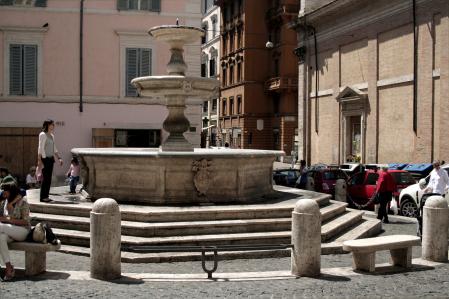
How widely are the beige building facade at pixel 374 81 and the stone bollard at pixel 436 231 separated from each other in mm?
14327

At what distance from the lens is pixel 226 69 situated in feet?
206

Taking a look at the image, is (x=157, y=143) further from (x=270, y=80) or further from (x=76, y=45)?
(x=270, y=80)

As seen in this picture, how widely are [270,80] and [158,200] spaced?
1698 inches

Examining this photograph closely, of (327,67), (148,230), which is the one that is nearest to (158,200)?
(148,230)

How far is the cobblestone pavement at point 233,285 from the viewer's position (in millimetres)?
7301

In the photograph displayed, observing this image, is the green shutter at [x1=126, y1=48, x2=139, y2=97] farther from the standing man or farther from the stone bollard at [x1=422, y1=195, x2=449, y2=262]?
the stone bollard at [x1=422, y1=195, x2=449, y2=262]

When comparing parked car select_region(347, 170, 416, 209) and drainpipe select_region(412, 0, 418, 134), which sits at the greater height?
drainpipe select_region(412, 0, 418, 134)

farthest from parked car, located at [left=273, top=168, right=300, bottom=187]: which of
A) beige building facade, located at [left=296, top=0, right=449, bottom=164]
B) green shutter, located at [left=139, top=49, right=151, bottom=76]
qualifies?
green shutter, located at [left=139, top=49, right=151, bottom=76]

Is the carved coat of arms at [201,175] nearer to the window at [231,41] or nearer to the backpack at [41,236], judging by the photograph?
the backpack at [41,236]

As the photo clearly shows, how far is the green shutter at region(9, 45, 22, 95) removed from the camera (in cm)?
2594

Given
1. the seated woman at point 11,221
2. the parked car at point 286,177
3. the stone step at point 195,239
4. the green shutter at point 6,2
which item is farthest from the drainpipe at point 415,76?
the seated woman at point 11,221

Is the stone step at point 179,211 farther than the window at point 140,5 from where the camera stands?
No

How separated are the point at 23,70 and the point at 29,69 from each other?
0.82ft

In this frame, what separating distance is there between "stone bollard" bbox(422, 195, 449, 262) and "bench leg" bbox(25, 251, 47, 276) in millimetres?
5620
